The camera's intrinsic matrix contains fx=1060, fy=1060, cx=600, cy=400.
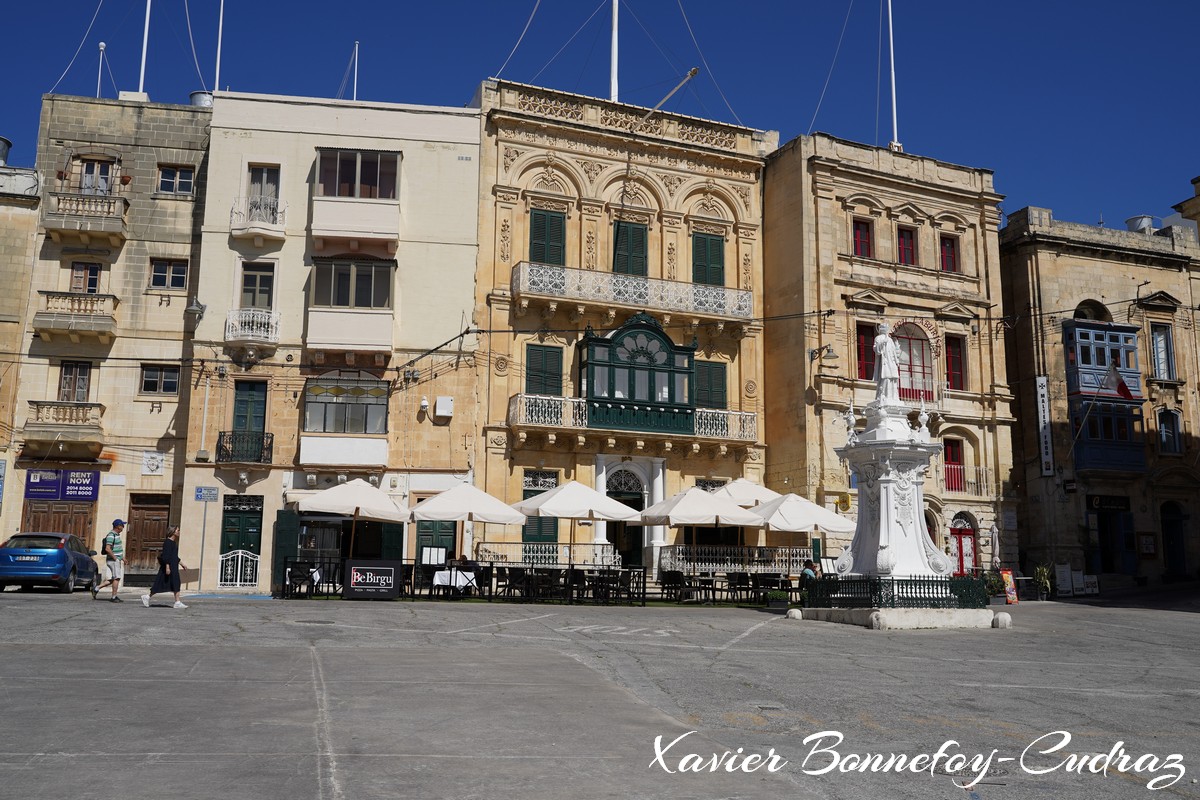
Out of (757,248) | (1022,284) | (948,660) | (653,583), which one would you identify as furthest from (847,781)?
(1022,284)

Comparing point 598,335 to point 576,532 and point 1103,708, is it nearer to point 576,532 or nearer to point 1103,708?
point 576,532

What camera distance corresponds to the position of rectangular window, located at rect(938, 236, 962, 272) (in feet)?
118

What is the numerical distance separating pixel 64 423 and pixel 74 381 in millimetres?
1414

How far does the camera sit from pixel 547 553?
29.6 m

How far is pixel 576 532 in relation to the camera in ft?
99.7

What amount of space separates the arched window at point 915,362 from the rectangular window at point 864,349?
0.90 meters

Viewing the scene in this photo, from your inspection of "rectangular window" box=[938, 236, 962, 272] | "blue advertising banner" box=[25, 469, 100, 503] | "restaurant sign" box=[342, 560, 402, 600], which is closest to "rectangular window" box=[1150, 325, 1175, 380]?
"rectangular window" box=[938, 236, 962, 272]

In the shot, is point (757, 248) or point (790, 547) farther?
point (757, 248)

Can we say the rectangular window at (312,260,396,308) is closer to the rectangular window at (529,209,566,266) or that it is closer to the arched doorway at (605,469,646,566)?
the rectangular window at (529,209,566,266)

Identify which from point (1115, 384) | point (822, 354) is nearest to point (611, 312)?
point (822, 354)

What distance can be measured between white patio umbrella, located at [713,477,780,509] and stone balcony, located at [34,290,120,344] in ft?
56.3

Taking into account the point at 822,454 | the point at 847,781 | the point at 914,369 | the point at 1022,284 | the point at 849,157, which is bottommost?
the point at 847,781

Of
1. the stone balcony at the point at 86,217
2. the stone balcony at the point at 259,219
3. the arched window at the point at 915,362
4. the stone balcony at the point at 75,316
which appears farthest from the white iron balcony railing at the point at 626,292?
the stone balcony at the point at 75,316

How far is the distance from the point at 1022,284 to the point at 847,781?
111 feet
